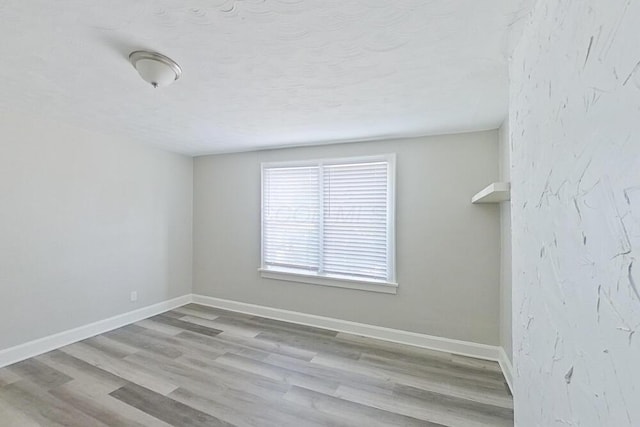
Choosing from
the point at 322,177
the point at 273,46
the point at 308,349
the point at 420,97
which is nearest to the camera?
the point at 273,46

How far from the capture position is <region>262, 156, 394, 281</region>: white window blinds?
10.5 ft

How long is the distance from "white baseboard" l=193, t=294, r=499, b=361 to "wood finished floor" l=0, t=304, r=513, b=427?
10cm

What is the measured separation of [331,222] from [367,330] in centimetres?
134

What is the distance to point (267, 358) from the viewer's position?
2.75 m

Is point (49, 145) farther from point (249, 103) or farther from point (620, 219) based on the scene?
point (620, 219)

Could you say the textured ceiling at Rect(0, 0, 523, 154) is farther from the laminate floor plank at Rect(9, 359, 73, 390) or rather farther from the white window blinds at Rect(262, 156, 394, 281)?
the laminate floor plank at Rect(9, 359, 73, 390)

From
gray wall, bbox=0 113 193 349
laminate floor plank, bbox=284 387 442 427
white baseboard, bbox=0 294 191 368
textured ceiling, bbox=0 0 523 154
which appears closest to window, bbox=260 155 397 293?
textured ceiling, bbox=0 0 523 154

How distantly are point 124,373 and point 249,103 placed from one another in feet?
8.43

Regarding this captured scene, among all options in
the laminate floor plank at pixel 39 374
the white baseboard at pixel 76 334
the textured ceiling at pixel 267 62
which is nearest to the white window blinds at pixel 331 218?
the textured ceiling at pixel 267 62

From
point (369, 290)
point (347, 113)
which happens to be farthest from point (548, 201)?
point (369, 290)

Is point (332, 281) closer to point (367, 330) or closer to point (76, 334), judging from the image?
point (367, 330)

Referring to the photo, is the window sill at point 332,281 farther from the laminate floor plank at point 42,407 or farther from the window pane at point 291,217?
the laminate floor plank at point 42,407

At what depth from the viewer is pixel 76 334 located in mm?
2990

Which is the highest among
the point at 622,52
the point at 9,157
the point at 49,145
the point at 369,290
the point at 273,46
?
the point at 273,46
